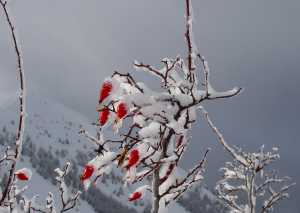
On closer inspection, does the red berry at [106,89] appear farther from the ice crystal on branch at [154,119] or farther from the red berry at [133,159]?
the red berry at [133,159]

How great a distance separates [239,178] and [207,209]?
1402 cm

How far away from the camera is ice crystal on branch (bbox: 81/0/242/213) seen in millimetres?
994

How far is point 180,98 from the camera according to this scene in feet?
3.81

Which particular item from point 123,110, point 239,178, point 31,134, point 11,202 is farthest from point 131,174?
point 31,134

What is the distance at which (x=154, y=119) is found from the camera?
41.9 inches

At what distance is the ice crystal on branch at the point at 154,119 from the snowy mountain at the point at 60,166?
29.3 ft

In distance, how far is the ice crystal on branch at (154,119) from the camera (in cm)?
99

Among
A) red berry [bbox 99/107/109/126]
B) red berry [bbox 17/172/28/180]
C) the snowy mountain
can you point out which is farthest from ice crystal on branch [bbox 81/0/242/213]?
the snowy mountain

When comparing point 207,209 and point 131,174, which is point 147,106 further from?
point 207,209

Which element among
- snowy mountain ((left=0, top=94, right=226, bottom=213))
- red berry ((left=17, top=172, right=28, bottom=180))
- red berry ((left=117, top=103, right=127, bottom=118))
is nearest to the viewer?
red berry ((left=117, top=103, right=127, bottom=118))

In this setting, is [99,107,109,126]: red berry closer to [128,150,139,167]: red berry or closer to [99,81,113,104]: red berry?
[99,81,113,104]: red berry

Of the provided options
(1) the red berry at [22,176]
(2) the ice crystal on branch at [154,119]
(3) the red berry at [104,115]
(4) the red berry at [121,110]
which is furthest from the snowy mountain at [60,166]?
(4) the red berry at [121,110]

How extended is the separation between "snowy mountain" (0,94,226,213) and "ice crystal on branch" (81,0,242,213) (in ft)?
29.3

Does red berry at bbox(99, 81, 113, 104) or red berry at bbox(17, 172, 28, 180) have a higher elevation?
red berry at bbox(99, 81, 113, 104)
